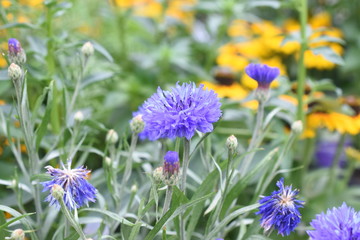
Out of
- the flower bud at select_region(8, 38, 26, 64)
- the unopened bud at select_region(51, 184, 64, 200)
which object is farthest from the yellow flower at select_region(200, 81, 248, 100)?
the unopened bud at select_region(51, 184, 64, 200)

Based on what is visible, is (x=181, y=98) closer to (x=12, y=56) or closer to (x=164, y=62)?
(x=12, y=56)

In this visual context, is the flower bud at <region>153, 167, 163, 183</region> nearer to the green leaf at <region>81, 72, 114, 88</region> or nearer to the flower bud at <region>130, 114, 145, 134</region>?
the flower bud at <region>130, 114, 145, 134</region>

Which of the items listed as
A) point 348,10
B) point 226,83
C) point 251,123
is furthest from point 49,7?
point 348,10

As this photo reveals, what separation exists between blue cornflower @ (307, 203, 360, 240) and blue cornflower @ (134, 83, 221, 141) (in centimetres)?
15

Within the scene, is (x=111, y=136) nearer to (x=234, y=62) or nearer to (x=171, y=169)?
(x=171, y=169)

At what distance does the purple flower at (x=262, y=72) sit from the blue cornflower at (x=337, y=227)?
0.23m

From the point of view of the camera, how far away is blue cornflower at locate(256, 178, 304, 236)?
0.58 metres

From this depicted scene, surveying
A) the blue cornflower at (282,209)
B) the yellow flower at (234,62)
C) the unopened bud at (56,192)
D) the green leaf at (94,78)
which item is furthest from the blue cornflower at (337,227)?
the yellow flower at (234,62)

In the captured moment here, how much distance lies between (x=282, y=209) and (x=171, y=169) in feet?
0.43

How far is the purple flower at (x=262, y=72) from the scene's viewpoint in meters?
0.70

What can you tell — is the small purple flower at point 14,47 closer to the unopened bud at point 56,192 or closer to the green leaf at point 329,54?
the unopened bud at point 56,192

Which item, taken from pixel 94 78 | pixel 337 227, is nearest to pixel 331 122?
pixel 94 78

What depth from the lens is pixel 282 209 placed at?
0.58 meters

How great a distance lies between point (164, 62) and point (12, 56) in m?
0.75
